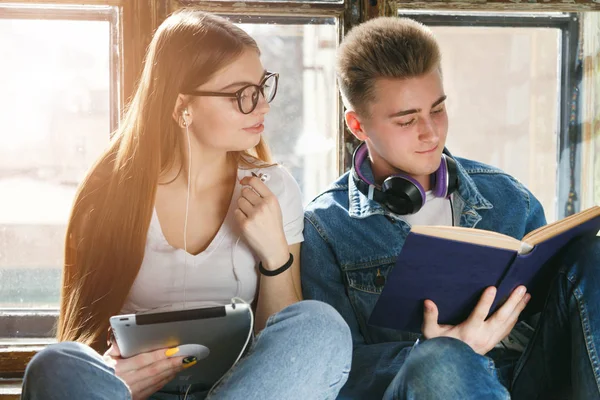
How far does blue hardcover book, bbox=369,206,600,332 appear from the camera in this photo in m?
1.20

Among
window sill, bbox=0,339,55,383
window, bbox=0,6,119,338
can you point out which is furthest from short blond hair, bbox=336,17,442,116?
window sill, bbox=0,339,55,383

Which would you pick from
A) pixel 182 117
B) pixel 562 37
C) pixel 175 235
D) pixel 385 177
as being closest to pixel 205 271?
pixel 175 235

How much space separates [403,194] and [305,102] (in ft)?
2.04

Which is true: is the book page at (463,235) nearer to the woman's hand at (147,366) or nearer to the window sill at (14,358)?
the woman's hand at (147,366)

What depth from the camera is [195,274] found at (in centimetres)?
162

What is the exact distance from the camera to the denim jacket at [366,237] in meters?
1.70

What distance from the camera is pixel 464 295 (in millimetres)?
1318

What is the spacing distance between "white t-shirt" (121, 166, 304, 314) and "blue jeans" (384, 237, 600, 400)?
1.64 feet

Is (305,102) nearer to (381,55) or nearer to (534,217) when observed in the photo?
(381,55)

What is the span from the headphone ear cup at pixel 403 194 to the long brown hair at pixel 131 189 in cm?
50

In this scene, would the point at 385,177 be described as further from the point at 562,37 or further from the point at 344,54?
the point at 562,37

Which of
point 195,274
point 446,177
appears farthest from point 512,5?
point 195,274

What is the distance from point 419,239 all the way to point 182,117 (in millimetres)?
741

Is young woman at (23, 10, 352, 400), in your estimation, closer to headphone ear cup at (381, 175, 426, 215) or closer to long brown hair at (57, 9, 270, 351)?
long brown hair at (57, 9, 270, 351)
